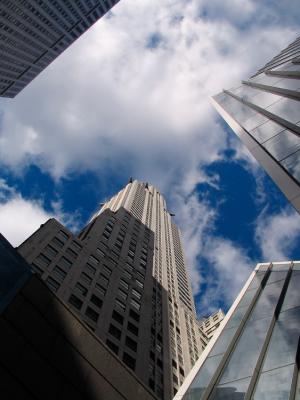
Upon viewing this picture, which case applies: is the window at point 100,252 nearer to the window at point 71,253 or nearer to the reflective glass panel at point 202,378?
the window at point 71,253

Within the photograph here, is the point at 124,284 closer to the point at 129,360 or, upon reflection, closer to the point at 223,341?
the point at 129,360

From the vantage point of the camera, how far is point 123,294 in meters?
45.6

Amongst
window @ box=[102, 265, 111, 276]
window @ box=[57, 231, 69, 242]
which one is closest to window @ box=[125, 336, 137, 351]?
window @ box=[102, 265, 111, 276]

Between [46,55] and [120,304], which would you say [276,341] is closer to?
[120,304]

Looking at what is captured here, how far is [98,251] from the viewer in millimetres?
→ 51938

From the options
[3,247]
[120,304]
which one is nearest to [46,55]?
[120,304]

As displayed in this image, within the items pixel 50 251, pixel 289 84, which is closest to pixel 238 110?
pixel 289 84

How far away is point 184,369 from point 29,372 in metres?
45.0

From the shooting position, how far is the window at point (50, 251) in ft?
138

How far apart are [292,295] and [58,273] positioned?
31150 mm

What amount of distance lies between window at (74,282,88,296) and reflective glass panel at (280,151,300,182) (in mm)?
31950

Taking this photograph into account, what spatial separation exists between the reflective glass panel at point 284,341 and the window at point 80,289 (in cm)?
2977

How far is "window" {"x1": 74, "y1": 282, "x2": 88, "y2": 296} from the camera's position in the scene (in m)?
38.9

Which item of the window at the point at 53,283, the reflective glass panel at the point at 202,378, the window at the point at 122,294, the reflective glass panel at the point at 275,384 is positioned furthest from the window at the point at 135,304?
the reflective glass panel at the point at 275,384
